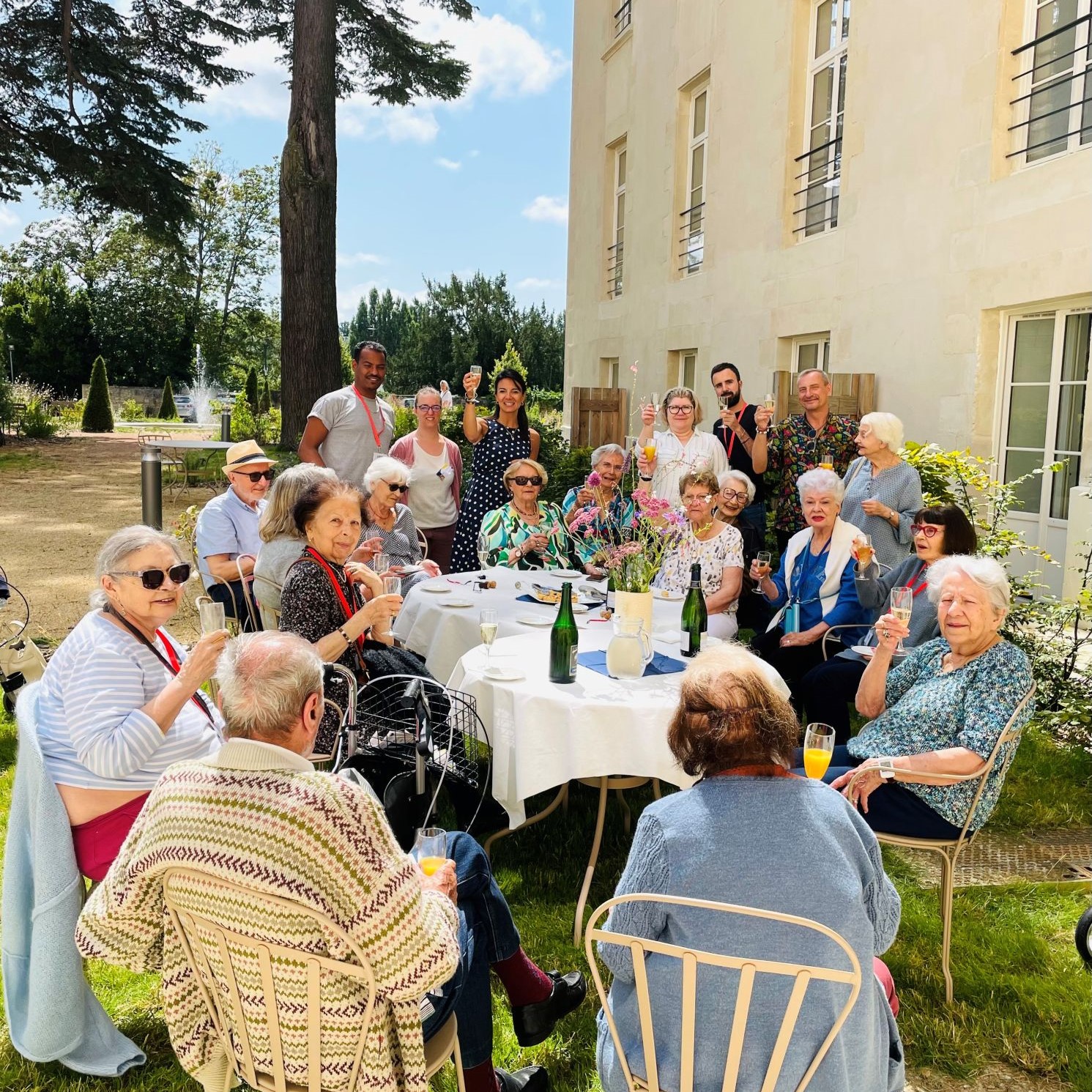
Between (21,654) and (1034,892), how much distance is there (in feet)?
15.2

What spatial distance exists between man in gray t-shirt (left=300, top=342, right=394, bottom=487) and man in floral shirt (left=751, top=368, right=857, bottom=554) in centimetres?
262

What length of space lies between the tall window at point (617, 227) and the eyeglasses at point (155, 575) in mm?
12533

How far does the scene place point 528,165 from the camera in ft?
180

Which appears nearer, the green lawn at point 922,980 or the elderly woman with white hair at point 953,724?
the green lawn at point 922,980

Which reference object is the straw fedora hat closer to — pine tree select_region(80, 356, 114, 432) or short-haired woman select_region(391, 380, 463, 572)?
short-haired woman select_region(391, 380, 463, 572)

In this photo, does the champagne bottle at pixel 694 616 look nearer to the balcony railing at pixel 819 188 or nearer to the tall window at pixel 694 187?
the balcony railing at pixel 819 188

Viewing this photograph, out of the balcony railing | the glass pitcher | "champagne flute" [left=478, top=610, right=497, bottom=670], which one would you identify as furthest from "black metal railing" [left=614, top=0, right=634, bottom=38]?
the glass pitcher

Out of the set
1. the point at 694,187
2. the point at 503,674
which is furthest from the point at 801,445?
the point at 694,187

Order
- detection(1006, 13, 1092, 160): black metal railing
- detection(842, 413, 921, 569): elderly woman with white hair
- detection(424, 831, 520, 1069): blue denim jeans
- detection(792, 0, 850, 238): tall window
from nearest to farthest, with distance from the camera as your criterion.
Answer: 1. detection(424, 831, 520, 1069): blue denim jeans
2. detection(842, 413, 921, 569): elderly woman with white hair
3. detection(1006, 13, 1092, 160): black metal railing
4. detection(792, 0, 850, 238): tall window

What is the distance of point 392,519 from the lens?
502 cm

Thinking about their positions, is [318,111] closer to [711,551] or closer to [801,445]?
[801,445]

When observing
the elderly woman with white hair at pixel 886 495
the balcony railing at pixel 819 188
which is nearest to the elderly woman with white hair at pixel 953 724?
the elderly woman with white hair at pixel 886 495

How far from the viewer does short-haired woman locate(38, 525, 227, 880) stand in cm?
230

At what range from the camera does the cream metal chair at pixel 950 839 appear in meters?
2.68
